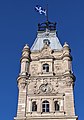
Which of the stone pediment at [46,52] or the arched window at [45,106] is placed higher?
the stone pediment at [46,52]

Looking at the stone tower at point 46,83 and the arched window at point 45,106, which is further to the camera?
the arched window at point 45,106

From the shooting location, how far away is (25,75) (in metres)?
55.1

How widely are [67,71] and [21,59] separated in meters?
8.23

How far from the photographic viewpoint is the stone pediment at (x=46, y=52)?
193 ft

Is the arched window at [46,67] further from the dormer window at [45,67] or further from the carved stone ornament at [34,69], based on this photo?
the carved stone ornament at [34,69]

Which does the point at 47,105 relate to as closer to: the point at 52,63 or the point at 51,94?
the point at 51,94

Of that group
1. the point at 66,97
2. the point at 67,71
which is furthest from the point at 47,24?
the point at 66,97

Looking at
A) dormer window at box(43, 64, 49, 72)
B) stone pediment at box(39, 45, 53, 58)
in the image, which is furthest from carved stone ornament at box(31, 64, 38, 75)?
stone pediment at box(39, 45, 53, 58)

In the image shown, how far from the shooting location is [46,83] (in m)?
54.2

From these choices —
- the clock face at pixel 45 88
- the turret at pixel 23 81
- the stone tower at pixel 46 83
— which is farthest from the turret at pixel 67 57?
the turret at pixel 23 81

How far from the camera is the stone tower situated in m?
50.4

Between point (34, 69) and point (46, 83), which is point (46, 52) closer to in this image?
point (34, 69)

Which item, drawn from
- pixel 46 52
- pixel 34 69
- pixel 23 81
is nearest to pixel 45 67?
pixel 34 69

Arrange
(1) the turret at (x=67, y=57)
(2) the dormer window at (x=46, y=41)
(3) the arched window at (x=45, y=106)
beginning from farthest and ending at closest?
(2) the dormer window at (x=46, y=41), (1) the turret at (x=67, y=57), (3) the arched window at (x=45, y=106)
